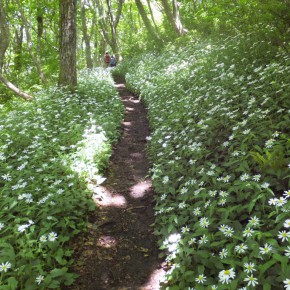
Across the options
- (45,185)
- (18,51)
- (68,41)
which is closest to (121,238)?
(45,185)

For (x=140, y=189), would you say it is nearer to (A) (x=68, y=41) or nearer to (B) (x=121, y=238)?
(B) (x=121, y=238)

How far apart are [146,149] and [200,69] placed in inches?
132

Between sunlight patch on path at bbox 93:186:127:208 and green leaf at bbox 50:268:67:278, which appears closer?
green leaf at bbox 50:268:67:278

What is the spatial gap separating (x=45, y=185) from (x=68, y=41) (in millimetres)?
6153

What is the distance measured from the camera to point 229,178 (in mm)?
3592

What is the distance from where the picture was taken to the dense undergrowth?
2.57 m

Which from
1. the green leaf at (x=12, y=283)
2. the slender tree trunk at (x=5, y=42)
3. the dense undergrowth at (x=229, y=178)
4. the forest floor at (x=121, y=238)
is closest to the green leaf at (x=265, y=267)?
the dense undergrowth at (x=229, y=178)

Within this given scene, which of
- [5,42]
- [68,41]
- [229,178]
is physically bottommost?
[229,178]

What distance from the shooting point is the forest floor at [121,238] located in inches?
129

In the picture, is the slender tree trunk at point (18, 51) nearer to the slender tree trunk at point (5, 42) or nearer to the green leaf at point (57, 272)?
the slender tree trunk at point (5, 42)

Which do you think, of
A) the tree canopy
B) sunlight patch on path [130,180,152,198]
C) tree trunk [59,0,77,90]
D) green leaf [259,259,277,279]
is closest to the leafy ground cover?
sunlight patch on path [130,180,152,198]

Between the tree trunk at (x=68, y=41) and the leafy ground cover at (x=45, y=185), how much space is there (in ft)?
5.81

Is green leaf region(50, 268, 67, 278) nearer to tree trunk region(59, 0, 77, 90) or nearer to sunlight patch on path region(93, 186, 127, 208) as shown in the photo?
sunlight patch on path region(93, 186, 127, 208)

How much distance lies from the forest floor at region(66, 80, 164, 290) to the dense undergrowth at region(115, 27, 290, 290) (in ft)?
Answer: 0.88
